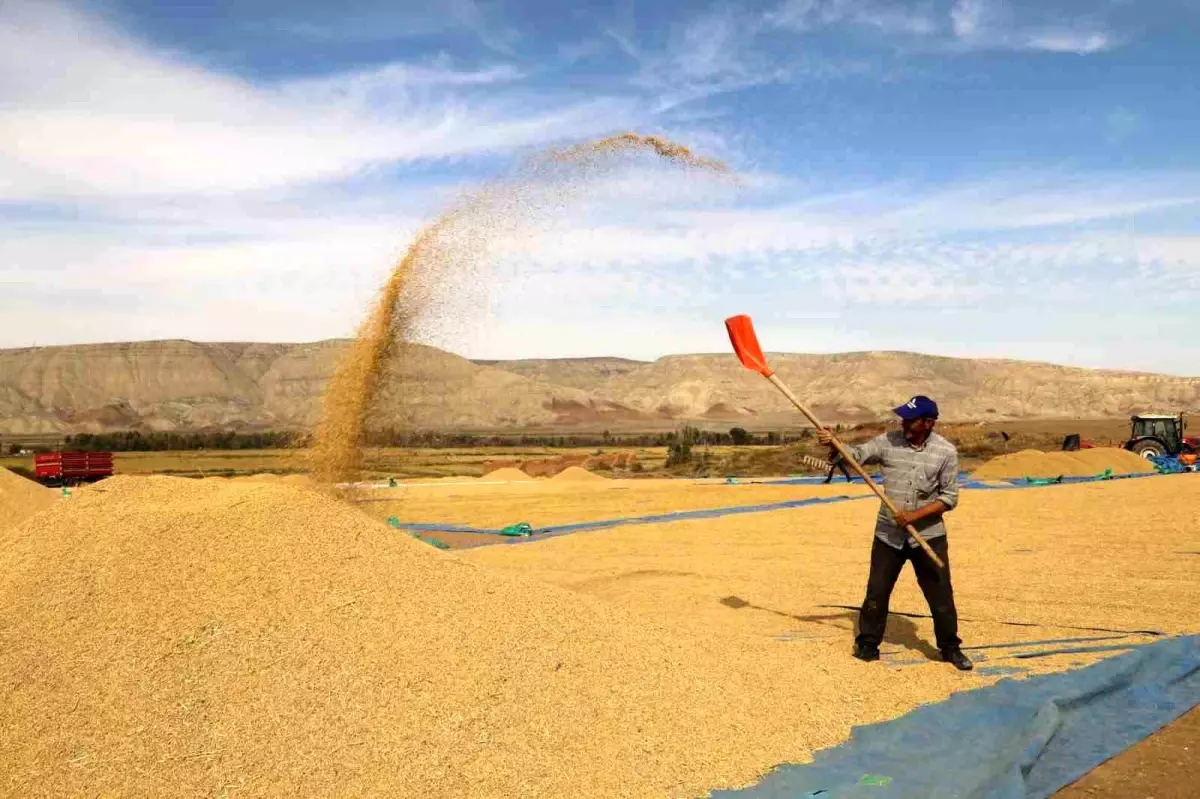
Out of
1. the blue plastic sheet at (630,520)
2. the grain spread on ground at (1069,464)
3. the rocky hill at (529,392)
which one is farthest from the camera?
the rocky hill at (529,392)

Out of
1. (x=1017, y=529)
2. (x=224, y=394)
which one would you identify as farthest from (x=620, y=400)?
(x=1017, y=529)

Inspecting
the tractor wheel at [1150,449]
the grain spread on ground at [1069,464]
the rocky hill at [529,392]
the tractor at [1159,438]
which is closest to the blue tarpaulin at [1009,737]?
the grain spread on ground at [1069,464]

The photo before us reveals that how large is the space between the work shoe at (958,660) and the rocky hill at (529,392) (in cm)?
6958

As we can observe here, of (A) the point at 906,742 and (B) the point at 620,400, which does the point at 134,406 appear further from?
(A) the point at 906,742

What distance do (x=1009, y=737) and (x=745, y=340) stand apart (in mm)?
2277

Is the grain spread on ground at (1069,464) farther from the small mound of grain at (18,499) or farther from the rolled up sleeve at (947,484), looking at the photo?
the small mound of grain at (18,499)

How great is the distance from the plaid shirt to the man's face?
0.10 ft

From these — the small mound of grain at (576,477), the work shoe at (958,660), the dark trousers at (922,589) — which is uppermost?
the dark trousers at (922,589)

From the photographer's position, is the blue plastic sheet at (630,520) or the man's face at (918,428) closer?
the man's face at (918,428)

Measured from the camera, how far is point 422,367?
6.34 m

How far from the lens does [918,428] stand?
4449 millimetres

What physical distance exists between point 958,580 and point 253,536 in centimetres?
471

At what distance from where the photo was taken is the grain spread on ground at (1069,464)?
17.9 meters

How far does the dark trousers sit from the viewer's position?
4.37m
